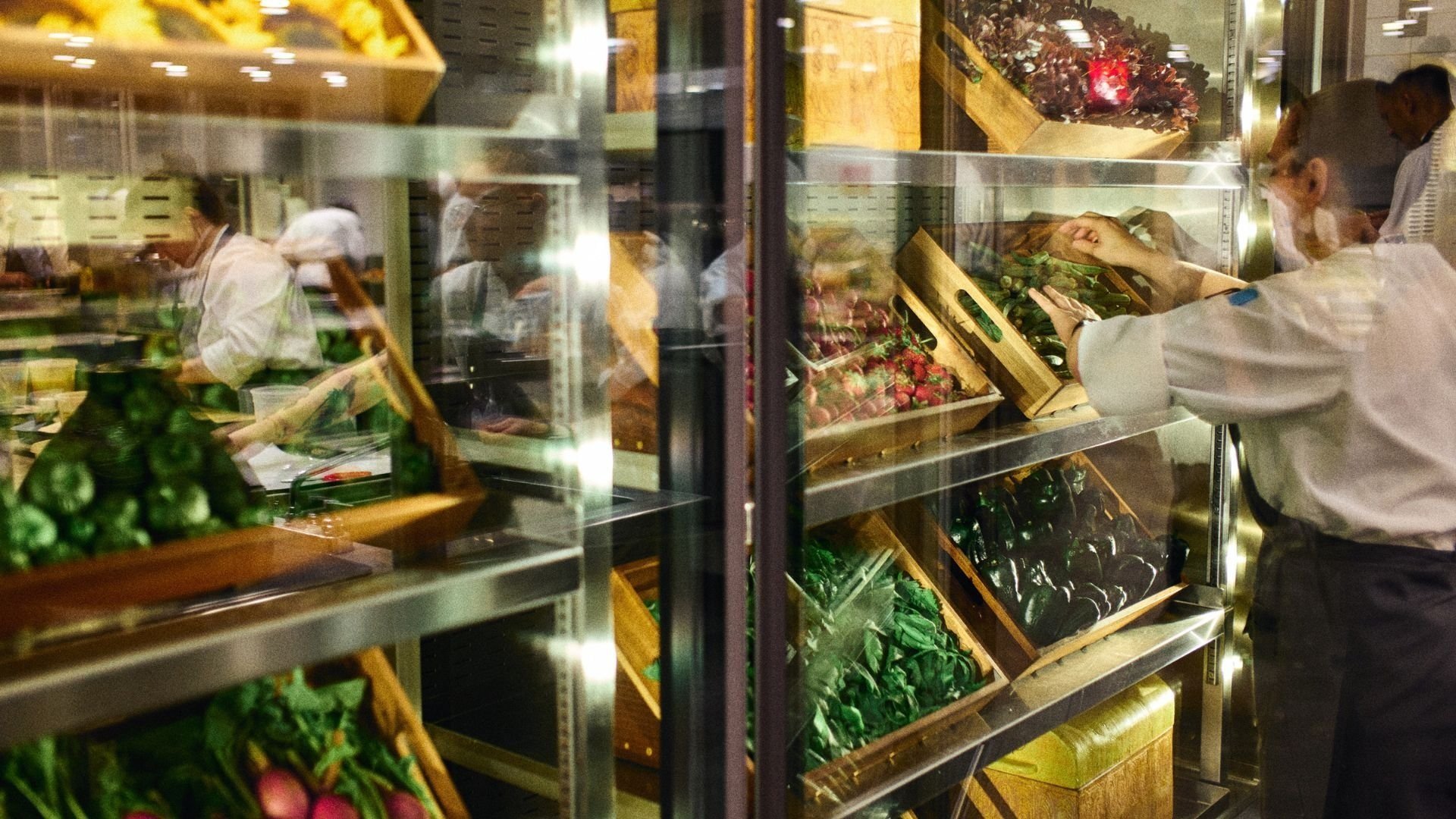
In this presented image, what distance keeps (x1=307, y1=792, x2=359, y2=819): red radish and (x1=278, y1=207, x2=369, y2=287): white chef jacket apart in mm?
622

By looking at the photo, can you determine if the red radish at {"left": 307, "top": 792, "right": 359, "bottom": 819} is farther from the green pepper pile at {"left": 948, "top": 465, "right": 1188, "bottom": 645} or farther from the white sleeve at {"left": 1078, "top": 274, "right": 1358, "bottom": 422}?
the white sleeve at {"left": 1078, "top": 274, "right": 1358, "bottom": 422}

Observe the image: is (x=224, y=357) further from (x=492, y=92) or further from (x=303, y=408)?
(x=492, y=92)

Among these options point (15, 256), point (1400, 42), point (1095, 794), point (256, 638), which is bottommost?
point (1095, 794)

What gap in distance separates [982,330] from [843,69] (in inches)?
21.8

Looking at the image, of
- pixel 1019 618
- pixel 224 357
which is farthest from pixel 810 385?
pixel 224 357

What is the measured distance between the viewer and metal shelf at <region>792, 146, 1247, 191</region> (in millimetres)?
1607

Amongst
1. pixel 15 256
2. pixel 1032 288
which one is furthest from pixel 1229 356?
pixel 15 256

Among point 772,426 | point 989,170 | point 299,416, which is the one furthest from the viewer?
point 989,170

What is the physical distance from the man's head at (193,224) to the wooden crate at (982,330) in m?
1.09

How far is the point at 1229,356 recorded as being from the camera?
152cm

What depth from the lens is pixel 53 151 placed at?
1108 mm

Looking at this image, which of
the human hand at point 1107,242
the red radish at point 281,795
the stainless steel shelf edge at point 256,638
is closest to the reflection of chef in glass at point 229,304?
the stainless steel shelf edge at point 256,638

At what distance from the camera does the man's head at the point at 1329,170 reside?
1.33 meters

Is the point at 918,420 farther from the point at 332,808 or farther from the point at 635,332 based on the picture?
the point at 332,808
